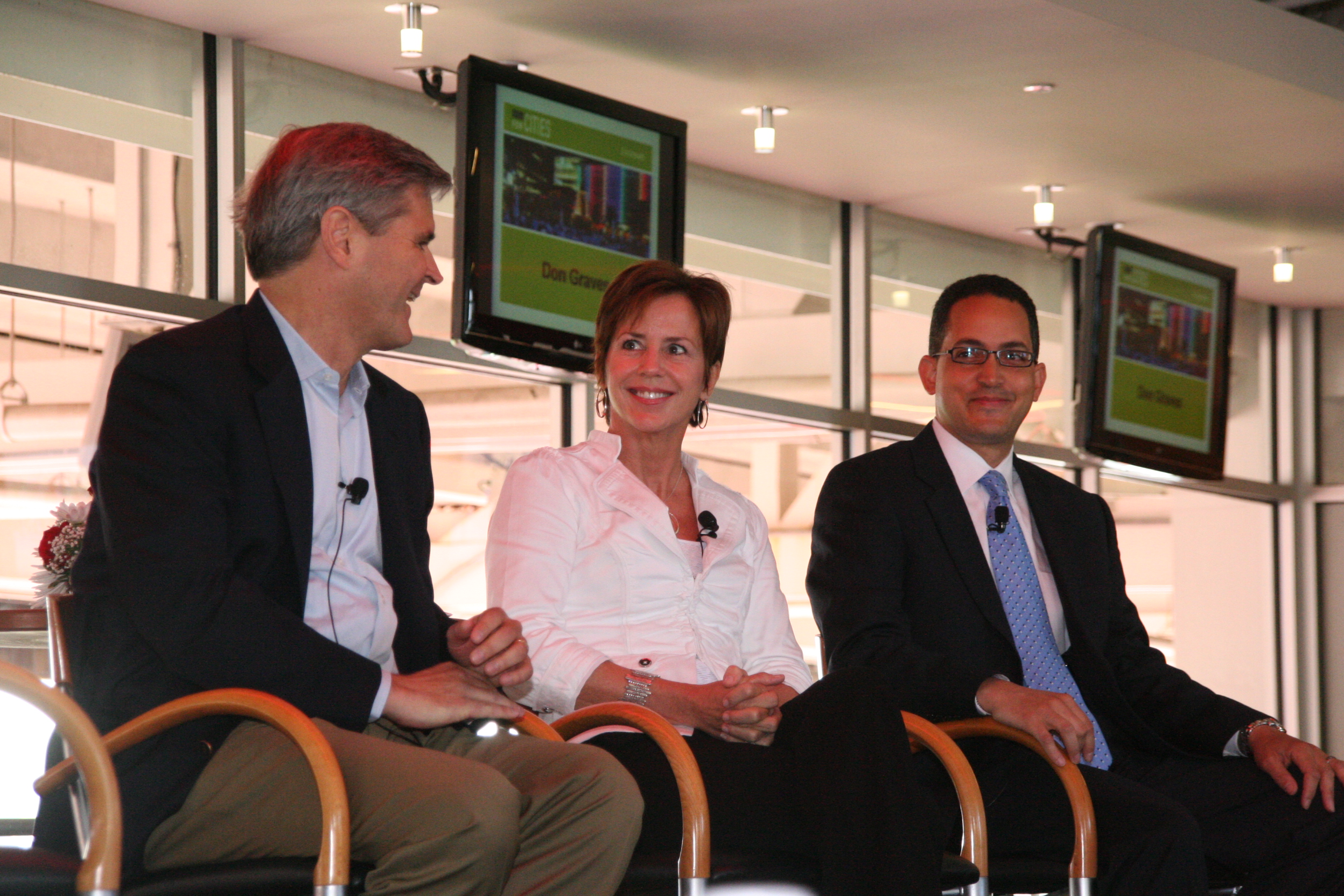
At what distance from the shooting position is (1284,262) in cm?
816

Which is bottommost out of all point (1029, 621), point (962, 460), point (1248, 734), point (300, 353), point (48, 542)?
point (1248, 734)

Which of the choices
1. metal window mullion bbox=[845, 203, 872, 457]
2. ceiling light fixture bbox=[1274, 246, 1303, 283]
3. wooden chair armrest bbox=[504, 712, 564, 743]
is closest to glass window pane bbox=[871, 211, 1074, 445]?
metal window mullion bbox=[845, 203, 872, 457]

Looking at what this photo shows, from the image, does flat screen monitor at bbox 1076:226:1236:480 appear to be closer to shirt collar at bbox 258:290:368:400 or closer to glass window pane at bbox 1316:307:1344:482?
glass window pane at bbox 1316:307:1344:482

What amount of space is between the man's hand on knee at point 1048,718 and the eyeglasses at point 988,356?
95 cm

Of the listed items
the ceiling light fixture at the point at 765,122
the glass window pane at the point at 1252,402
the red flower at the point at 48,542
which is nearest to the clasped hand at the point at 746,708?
the red flower at the point at 48,542

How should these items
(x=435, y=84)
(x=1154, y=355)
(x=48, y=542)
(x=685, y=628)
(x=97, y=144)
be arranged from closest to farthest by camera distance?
(x=685, y=628), (x=48, y=542), (x=97, y=144), (x=435, y=84), (x=1154, y=355)

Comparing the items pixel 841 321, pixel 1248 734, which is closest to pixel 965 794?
pixel 1248 734

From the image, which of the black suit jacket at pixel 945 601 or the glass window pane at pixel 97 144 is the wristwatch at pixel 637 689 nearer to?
the black suit jacket at pixel 945 601

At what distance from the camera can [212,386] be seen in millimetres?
2385

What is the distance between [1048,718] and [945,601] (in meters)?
0.50

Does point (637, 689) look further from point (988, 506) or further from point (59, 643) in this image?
point (988, 506)

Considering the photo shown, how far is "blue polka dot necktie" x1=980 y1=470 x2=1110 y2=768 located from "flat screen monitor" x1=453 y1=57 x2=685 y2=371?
6.45ft

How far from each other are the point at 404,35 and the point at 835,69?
5.02 ft

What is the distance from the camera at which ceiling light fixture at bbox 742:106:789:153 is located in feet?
19.9
